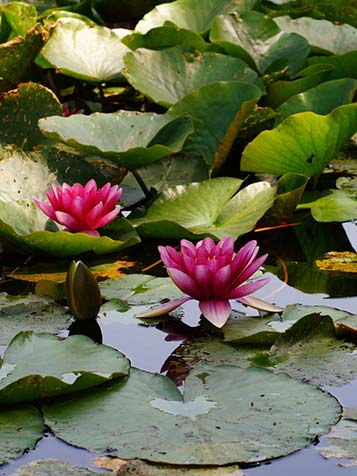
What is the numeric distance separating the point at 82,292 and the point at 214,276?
25 cm

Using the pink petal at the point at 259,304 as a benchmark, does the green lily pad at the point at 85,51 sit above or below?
above

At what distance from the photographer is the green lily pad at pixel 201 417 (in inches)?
53.4

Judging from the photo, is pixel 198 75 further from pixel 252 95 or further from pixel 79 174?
pixel 79 174

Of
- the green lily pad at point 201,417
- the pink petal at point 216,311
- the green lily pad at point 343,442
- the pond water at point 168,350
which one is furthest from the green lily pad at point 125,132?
the green lily pad at point 343,442

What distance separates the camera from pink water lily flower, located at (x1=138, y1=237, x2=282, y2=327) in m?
1.79

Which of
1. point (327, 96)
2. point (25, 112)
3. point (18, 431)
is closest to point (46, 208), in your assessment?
point (25, 112)

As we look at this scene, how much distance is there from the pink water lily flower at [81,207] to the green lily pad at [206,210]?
10 cm

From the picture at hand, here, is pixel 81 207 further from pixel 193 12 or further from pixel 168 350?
pixel 193 12

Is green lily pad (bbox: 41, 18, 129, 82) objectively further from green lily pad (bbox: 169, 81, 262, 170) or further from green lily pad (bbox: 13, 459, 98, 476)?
green lily pad (bbox: 13, 459, 98, 476)

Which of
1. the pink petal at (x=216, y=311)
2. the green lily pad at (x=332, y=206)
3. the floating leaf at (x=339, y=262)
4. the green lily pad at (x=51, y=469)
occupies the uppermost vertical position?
the green lily pad at (x=51, y=469)

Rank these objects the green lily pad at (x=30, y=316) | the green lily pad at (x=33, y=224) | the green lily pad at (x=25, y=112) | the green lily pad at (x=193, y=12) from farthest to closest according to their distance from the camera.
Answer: the green lily pad at (x=193, y=12) < the green lily pad at (x=25, y=112) < the green lily pad at (x=33, y=224) < the green lily pad at (x=30, y=316)

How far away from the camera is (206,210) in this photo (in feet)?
7.70

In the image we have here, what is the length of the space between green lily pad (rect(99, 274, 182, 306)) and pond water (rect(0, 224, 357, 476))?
40 mm

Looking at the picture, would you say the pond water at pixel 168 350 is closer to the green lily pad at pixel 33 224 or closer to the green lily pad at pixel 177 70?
the green lily pad at pixel 33 224
